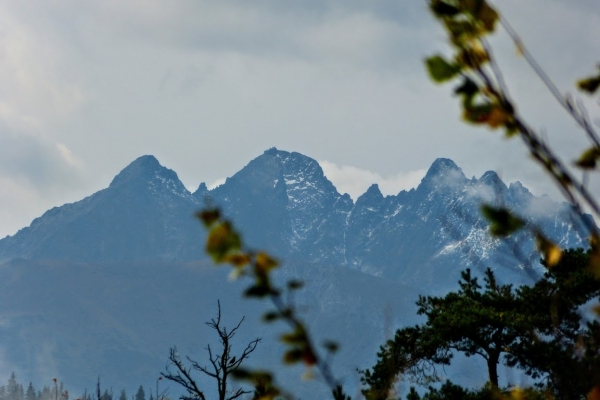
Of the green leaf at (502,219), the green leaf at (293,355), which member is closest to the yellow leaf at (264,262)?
the green leaf at (293,355)

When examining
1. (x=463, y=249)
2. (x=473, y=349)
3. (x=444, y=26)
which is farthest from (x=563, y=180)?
(x=473, y=349)

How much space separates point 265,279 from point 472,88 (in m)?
0.59

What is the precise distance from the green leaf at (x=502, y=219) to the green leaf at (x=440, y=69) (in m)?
0.29

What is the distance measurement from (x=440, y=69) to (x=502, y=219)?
0.33 metres

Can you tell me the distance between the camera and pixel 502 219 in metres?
1.70

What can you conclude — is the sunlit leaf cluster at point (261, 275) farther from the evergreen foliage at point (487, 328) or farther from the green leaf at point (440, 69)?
the evergreen foliage at point (487, 328)

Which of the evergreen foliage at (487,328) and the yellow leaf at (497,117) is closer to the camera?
the yellow leaf at (497,117)

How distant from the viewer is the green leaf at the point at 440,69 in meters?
1.75

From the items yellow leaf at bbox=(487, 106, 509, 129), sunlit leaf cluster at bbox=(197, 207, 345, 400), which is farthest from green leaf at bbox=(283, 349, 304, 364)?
yellow leaf at bbox=(487, 106, 509, 129)

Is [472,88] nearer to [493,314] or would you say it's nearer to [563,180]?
[563,180]

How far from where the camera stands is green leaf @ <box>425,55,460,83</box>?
1.75 m

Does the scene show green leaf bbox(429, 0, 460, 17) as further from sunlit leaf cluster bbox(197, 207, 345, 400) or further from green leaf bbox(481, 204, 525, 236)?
sunlit leaf cluster bbox(197, 207, 345, 400)

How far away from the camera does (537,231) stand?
5.98 ft

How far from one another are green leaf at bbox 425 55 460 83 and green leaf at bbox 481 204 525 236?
29cm
